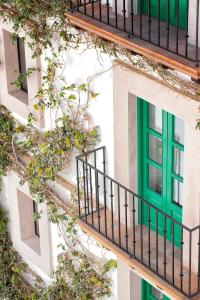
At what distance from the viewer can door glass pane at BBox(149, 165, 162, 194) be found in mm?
9719

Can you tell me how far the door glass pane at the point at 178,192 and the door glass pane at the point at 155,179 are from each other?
12.7 inches

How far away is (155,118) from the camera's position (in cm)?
939

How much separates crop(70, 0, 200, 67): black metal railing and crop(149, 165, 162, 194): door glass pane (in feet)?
6.57

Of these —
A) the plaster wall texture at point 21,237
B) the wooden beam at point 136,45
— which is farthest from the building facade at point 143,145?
the plaster wall texture at point 21,237

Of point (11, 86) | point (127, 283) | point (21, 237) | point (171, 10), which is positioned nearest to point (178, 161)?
point (171, 10)

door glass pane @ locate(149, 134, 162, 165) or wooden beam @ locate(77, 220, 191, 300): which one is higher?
door glass pane @ locate(149, 134, 162, 165)

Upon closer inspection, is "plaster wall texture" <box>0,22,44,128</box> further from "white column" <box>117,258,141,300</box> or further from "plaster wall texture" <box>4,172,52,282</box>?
"white column" <box>117,258,141,300</box>

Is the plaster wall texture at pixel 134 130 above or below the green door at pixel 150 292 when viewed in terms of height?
above

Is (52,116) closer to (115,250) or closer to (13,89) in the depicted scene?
(13,89)

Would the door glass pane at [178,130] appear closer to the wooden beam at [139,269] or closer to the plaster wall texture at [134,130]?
the plaster wall texture at [134,130]

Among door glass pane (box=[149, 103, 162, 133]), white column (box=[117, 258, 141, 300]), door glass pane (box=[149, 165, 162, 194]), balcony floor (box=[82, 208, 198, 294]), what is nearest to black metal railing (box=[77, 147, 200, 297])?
balcony floor (box=[82, 208, 198, 294])

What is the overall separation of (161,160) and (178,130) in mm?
598

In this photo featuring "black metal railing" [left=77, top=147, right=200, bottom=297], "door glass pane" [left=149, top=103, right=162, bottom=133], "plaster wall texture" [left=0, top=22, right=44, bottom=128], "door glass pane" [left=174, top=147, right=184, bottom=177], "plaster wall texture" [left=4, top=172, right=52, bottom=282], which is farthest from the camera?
"plaster wall texture" [left=4, top=172, right=52, bottom=282]

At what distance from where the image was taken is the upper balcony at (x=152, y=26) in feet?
25.0
